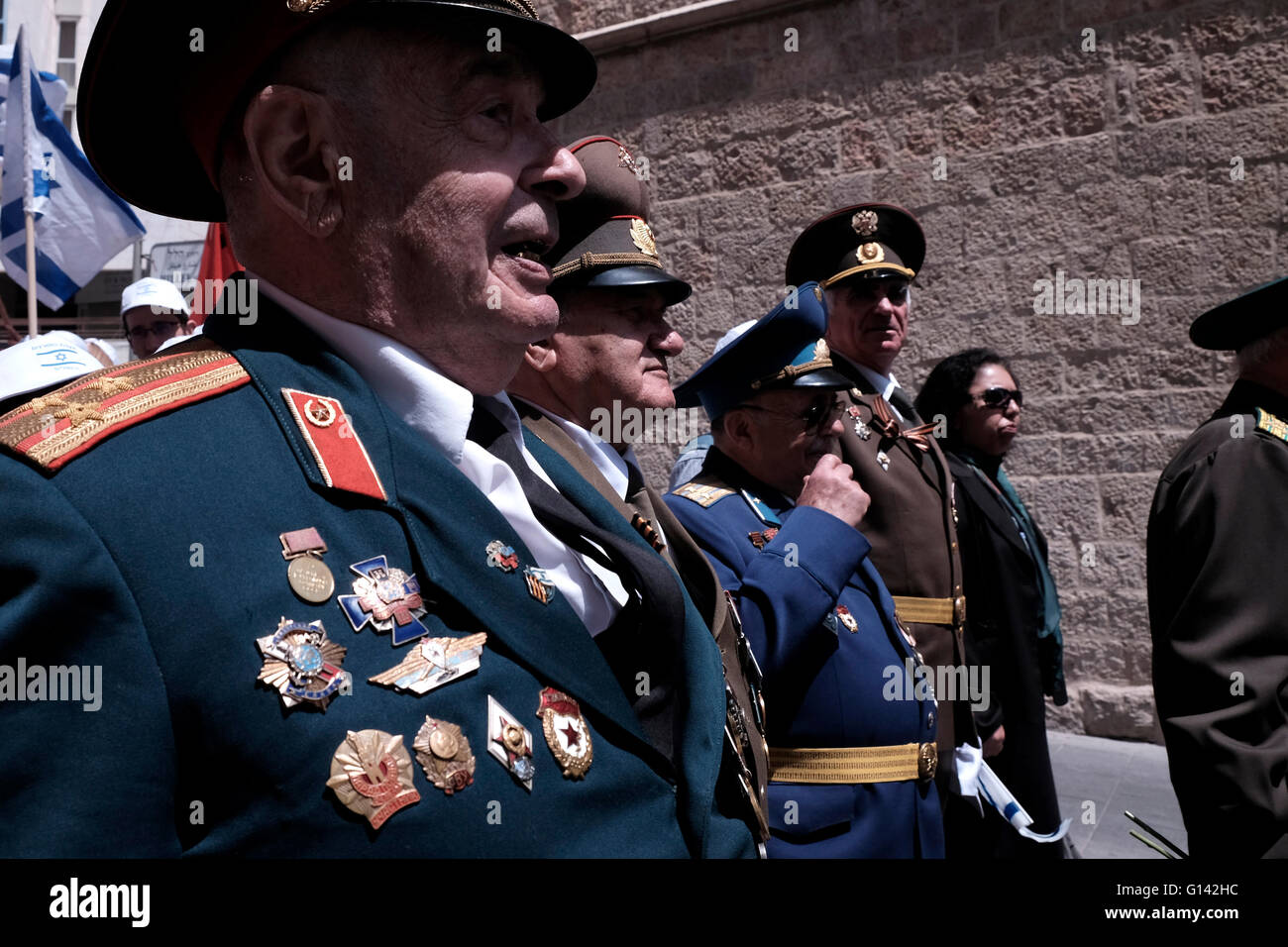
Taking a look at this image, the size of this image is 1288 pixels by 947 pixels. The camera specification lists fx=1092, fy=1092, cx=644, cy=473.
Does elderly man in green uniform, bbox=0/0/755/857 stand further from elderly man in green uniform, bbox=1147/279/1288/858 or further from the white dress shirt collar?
elderly man in green uniform, bbox=1147/279/1288/858

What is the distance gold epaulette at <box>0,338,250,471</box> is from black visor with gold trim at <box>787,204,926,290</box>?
362 cm

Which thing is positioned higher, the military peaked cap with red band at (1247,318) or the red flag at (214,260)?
the red flag at (214,260)

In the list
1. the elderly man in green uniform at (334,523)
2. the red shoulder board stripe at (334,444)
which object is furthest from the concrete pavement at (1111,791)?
the red shoulder board stripe at (334,444)

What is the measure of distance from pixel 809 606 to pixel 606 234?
3.23 feet

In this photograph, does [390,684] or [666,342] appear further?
[666,342]

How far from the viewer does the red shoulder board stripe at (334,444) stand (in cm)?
119

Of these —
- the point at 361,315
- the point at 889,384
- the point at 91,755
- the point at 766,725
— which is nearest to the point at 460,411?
the point at 361,315

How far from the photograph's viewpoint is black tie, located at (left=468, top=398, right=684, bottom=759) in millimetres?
1468

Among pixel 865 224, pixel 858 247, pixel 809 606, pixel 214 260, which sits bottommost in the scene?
pixel 809 606

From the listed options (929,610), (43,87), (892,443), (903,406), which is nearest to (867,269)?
(903,406)

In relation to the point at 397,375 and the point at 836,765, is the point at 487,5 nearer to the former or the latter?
the point at 397,375

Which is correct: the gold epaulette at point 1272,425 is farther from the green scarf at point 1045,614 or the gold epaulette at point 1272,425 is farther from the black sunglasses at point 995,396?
the black sunglasses at point 995,396

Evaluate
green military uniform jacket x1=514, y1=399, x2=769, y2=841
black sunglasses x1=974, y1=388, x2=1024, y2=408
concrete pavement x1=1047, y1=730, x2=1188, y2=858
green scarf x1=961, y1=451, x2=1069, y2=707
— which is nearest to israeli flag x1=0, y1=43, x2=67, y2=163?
black sunglasses x1=974, y1=388, x2=1024, y2=408

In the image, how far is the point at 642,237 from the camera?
260 centimetres
